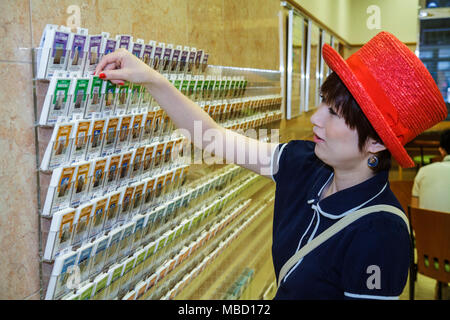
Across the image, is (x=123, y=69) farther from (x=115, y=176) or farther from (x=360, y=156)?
(x=360, y=156)

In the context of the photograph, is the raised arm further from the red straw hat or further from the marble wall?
the red straw hat

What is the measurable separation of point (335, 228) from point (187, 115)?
62cm

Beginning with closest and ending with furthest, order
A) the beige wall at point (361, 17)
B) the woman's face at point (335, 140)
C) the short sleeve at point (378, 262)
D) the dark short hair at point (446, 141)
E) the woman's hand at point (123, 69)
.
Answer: the short sleeve at point (378, 262), the woman's face at point (335, 140), the woman's hand at point (123, 69), the dark short hair at point (446, 141), the beige wall at point (361, 17)

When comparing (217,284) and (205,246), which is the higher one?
(205,246)

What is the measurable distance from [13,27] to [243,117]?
1718 mm

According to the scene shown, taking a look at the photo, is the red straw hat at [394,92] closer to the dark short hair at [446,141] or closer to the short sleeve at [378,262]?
the short sleeve at [378,262]

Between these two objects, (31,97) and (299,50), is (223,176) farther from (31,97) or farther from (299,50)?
(299,50)

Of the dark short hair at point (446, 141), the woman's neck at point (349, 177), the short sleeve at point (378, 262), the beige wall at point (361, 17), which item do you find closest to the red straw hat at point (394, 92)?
the woman's neck at point (349, 177)

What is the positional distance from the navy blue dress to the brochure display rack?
0.54 meters

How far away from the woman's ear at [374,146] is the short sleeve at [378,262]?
0.70 ft

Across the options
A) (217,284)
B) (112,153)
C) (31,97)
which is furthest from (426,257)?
(31,97)

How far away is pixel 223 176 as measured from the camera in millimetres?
2580

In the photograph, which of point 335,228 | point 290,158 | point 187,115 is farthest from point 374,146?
point 187,115

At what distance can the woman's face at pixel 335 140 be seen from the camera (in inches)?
48.1
